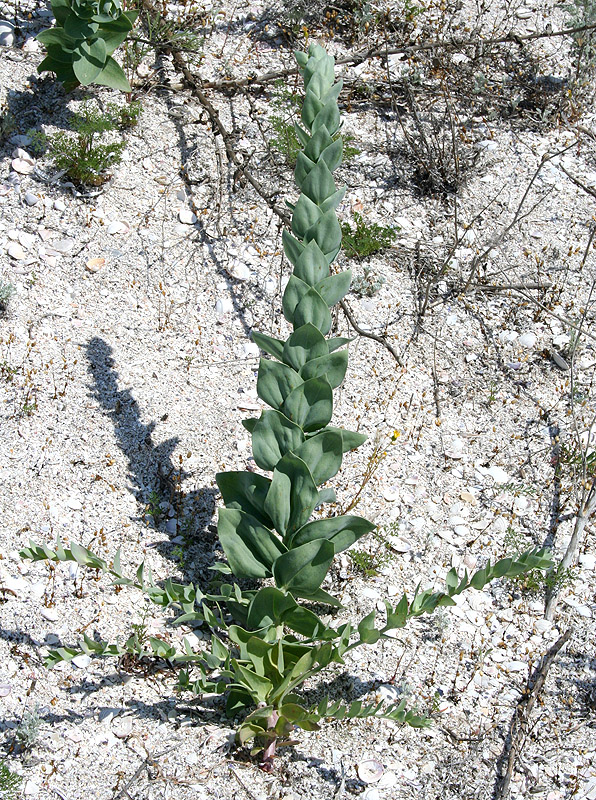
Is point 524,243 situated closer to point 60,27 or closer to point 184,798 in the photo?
point 60,27

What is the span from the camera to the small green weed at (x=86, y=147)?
4.29 m

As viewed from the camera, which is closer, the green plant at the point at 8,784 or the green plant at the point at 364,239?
the green plant at the point at 8,784

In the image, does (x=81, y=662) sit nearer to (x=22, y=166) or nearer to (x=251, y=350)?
(x=251, y=350)

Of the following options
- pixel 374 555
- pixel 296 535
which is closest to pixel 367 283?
pixel 374 555

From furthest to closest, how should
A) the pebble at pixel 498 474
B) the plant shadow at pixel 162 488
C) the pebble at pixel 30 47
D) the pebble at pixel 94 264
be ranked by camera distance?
the pebble at pixel 30 47, the pebble at pixel 94 264, the pebble at pixel 498 474, the plant shadow at pixel 162 488

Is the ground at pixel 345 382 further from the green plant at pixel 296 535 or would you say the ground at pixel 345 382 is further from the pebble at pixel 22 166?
the green plant at pixel 296 535

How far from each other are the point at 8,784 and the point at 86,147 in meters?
3.06

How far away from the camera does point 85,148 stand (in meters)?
4.29

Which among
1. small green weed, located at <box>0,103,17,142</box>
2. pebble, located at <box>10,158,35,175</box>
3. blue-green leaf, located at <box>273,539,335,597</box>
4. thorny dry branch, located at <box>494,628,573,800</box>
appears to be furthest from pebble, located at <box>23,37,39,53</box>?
thorny dry branch, located at <box>494,628,573,800</box>

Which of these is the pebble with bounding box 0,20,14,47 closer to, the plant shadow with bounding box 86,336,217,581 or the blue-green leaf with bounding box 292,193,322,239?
the plant shadow with bounding box 86,336,217,581

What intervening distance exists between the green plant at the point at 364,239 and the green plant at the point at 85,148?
126 centimetres

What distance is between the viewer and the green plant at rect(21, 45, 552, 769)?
255cm

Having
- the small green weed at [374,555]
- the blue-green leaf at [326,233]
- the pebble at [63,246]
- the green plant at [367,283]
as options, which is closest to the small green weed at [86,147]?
the pebble at [63,246]

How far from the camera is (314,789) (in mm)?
2721
